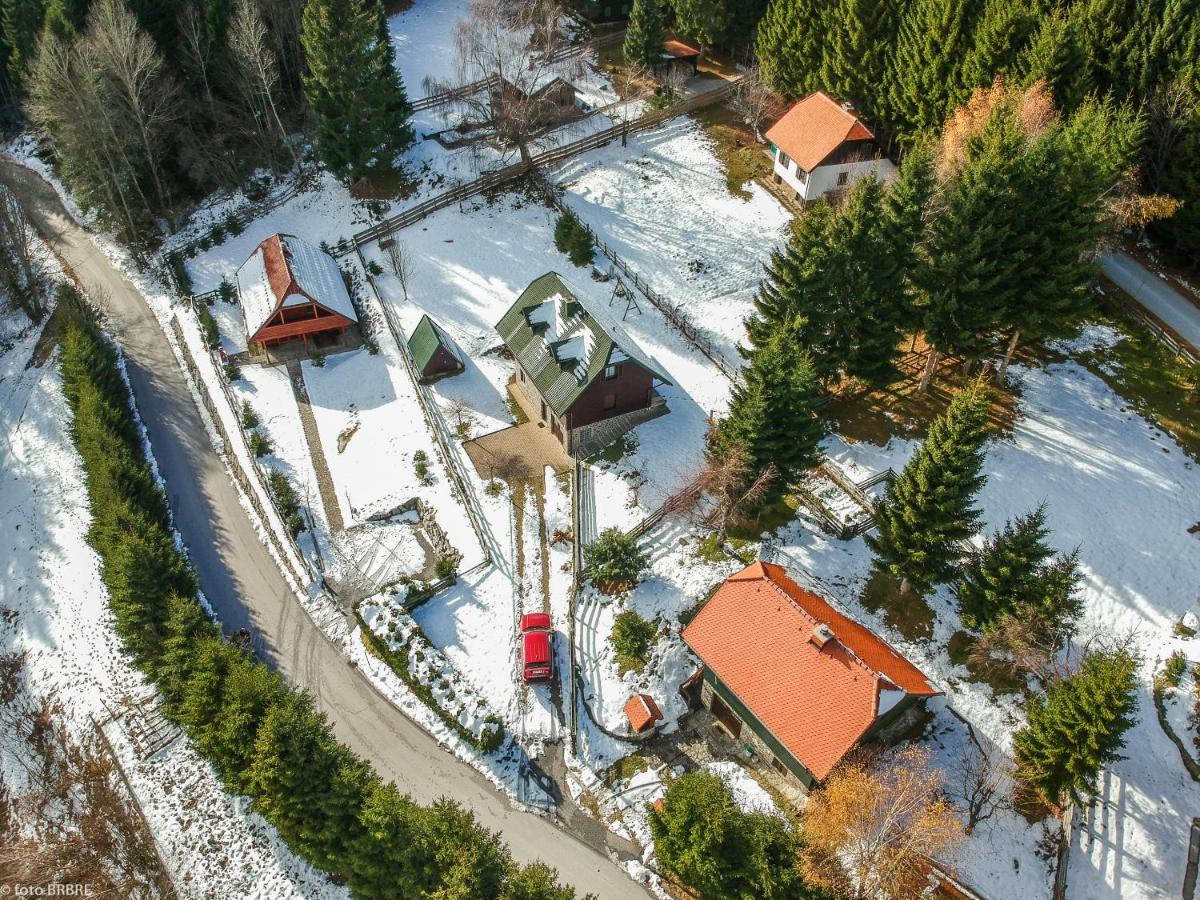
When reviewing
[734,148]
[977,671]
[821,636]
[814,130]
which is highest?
[814,130]

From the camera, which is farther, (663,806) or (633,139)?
(633,139)

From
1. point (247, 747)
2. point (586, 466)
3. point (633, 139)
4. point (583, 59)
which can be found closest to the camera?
point (247, 747)

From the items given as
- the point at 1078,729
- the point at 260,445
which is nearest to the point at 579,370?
the point at 260,445

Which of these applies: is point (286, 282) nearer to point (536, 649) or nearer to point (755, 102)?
point (536, 649)

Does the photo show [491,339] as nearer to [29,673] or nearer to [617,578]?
[617,578]

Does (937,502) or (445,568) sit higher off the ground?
(937,502)

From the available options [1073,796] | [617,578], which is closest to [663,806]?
[617,578]

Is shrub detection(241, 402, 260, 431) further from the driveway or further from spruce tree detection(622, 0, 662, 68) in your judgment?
the driveway

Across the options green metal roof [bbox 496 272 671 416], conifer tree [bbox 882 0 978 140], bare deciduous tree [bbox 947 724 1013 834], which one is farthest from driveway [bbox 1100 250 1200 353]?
green metal roof [bbox 496 272 671 416]
